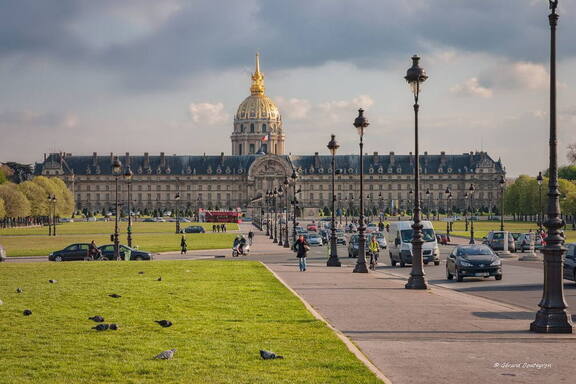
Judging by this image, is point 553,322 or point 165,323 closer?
point 165,323

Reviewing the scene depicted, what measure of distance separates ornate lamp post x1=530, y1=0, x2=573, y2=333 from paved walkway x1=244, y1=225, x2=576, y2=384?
45cm

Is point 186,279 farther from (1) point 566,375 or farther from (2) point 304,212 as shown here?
(2) point 304,212

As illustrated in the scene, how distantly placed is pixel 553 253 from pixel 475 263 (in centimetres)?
1521

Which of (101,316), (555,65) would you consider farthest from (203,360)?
(555,65)

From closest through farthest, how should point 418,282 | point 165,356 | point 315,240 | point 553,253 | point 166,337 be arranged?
point 165,356 < point 166,337 < point 553,253 < point 418,282 < point 315,240

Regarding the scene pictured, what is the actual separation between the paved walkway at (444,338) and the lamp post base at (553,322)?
31 cm

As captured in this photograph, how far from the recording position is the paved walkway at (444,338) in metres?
11.1

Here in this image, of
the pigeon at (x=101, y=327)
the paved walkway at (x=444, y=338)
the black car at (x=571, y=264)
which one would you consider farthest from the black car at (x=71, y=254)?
the pigeon at (x=101, y=327)

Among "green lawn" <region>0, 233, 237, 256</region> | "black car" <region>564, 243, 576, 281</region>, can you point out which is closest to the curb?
"black car" <region>564, 243, 576, 281</region>

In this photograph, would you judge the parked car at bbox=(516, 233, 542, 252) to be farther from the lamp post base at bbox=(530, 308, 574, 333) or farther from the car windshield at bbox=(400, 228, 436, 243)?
the lamp post base at bbox=(530, 308, 574, 333)

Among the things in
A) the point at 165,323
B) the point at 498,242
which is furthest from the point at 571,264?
the point at 498,242

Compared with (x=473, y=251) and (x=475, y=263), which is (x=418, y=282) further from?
(x=473, y=251)

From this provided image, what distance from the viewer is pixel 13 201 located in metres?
123

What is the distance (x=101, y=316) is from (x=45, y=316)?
104cm
